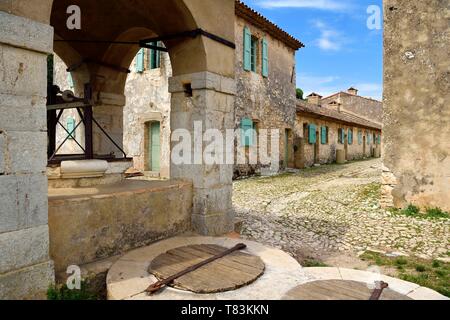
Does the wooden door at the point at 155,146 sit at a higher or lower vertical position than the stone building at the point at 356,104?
lower

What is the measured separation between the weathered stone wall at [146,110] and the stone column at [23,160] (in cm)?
976

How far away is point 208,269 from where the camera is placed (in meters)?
3.17

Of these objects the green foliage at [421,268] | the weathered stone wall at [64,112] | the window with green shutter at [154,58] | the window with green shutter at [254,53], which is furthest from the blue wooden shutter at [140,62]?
the green foliage at [421,268]

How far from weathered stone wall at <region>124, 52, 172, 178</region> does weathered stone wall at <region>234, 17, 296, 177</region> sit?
2884 mm

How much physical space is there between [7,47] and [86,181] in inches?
81.0

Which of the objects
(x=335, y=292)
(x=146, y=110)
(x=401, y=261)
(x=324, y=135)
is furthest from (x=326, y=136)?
(x=335, y=292)

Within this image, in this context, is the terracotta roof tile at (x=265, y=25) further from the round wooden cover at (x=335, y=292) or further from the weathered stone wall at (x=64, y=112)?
the round wooden cover at (x=335, y=292)

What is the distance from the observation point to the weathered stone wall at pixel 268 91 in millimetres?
13828

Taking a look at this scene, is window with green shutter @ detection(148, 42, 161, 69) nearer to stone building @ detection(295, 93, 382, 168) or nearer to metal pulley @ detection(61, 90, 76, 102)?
stone building @ detection(295, 93, 382, 168)

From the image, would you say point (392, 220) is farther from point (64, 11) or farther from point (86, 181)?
point (64, 11)

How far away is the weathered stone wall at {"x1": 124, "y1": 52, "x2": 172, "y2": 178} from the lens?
12789 mm

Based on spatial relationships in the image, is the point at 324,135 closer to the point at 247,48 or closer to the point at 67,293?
the point at 247,48

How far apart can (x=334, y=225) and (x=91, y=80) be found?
18.4ft
